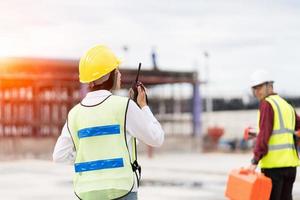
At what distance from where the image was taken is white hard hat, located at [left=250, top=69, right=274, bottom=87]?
19.3ft

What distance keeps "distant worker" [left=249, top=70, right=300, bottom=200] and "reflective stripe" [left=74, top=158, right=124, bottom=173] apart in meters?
2.62

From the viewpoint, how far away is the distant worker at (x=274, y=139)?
580 cm

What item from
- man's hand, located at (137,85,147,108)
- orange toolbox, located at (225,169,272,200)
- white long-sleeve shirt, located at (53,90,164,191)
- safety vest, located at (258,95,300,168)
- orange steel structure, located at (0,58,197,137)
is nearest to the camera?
white long-sleeve shirt, located at (53,90,164,191)

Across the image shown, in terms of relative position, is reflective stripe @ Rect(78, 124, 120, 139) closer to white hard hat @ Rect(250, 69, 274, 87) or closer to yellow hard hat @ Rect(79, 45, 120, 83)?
yellow hard hat @ Rect(79, 45, 120, 83)

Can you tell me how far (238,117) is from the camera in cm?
3956

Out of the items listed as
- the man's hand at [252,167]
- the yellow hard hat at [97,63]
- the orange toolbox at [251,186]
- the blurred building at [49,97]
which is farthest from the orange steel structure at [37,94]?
the yellow hard hat at [97,63]

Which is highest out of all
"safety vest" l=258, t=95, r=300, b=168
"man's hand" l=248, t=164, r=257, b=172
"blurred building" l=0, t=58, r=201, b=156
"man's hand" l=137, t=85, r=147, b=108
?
"man's hand" l=137, t=85, r=147, b=108

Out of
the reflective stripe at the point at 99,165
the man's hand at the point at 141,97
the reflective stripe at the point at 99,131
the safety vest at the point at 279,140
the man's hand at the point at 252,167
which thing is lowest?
the man's hand at the point at 252,167

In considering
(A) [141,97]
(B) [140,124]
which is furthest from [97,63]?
(B) [140,124]

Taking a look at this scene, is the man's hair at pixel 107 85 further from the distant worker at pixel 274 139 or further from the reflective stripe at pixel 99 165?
the distant worker at pixel 274 139

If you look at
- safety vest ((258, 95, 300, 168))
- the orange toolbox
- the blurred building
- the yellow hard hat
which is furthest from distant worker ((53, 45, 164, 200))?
the blurred building

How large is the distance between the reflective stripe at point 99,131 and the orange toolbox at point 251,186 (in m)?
2.60

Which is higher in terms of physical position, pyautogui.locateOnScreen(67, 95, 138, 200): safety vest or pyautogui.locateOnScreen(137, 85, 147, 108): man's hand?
pyautogui.locateOnScreen(137, 85, 147, 108): man's hand

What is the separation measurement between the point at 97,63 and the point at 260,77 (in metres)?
2.68
